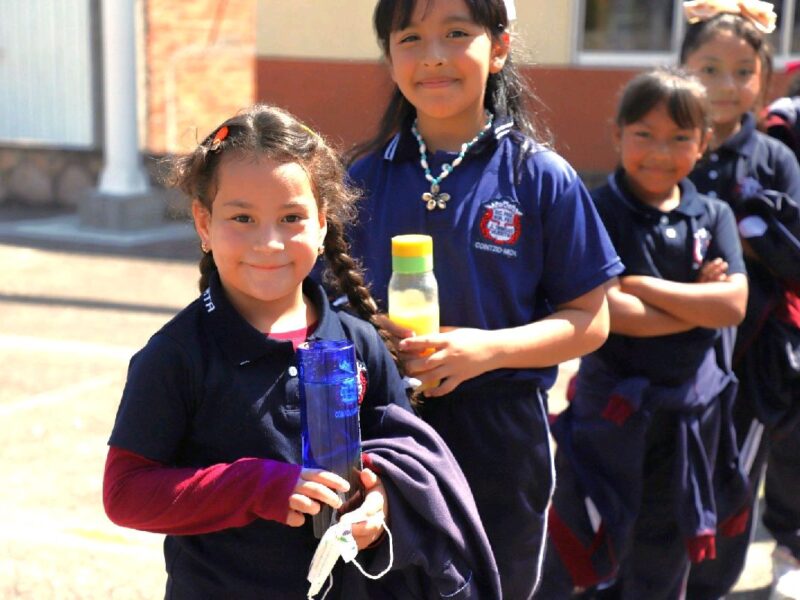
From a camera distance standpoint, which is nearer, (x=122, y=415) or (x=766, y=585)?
(x=122, y=415)

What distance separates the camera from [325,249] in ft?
8.52

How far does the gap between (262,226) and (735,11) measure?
7.52ft

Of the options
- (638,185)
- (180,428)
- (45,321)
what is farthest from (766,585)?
(45,321)

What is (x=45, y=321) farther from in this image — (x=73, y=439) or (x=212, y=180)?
(x=212, y=180)

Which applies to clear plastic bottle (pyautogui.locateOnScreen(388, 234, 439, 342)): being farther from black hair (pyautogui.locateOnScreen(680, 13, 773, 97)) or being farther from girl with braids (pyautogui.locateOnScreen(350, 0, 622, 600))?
black hair (pyautogui.locateOnScreen(680, 13, 773, 97))

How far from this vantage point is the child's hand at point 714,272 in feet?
11.5

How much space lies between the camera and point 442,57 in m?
2.73

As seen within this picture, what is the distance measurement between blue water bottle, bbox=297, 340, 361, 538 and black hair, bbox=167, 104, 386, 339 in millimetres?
370

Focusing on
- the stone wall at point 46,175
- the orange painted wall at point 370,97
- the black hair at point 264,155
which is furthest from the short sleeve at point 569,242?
the stone wall at point 46,175

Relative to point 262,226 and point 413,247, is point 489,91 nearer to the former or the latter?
point 413,247

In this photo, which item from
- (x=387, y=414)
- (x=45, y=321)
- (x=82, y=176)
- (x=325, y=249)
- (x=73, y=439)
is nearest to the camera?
(x=387, y=414)

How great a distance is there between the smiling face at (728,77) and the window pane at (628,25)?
25.0ft

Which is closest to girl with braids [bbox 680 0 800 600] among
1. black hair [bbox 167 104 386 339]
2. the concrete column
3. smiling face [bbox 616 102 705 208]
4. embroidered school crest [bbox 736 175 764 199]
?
embroidered school crest [bbox 736 175 764 199]

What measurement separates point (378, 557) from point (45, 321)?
6401 mm
